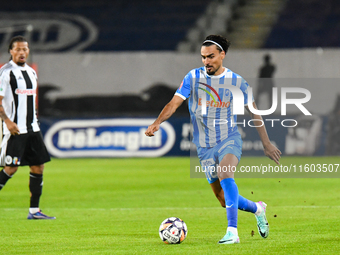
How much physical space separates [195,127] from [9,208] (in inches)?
145

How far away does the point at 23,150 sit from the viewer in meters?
7.30

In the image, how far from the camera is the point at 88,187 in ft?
36.2

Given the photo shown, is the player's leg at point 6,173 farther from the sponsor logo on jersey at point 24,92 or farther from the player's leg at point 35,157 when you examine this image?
the sponsor logo on jersey at point 24,92

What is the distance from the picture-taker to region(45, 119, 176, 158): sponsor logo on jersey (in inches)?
656

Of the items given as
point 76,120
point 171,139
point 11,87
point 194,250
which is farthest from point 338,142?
point 194,250

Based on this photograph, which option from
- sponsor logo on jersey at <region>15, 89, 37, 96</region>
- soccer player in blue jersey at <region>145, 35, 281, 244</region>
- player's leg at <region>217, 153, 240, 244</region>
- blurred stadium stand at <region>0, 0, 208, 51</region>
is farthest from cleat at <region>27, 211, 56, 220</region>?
blurred stadium stand at <region>0, 0, 208, 51</region>

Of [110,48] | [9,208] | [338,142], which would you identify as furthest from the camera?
[110,48]

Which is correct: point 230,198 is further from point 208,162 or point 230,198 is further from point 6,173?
point 6,173

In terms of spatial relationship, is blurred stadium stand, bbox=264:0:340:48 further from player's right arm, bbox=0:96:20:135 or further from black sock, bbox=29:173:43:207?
player's right arm, bbox=0:96:20:135

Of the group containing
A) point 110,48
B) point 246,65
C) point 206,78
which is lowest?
point 206,78

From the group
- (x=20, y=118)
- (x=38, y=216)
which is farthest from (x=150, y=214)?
(x=20, y=118)

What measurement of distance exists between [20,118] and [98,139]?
934cm

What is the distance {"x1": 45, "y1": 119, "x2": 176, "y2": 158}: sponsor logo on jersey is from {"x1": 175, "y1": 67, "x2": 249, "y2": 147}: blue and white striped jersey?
10.9 m

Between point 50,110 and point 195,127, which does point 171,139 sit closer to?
point 50,110
